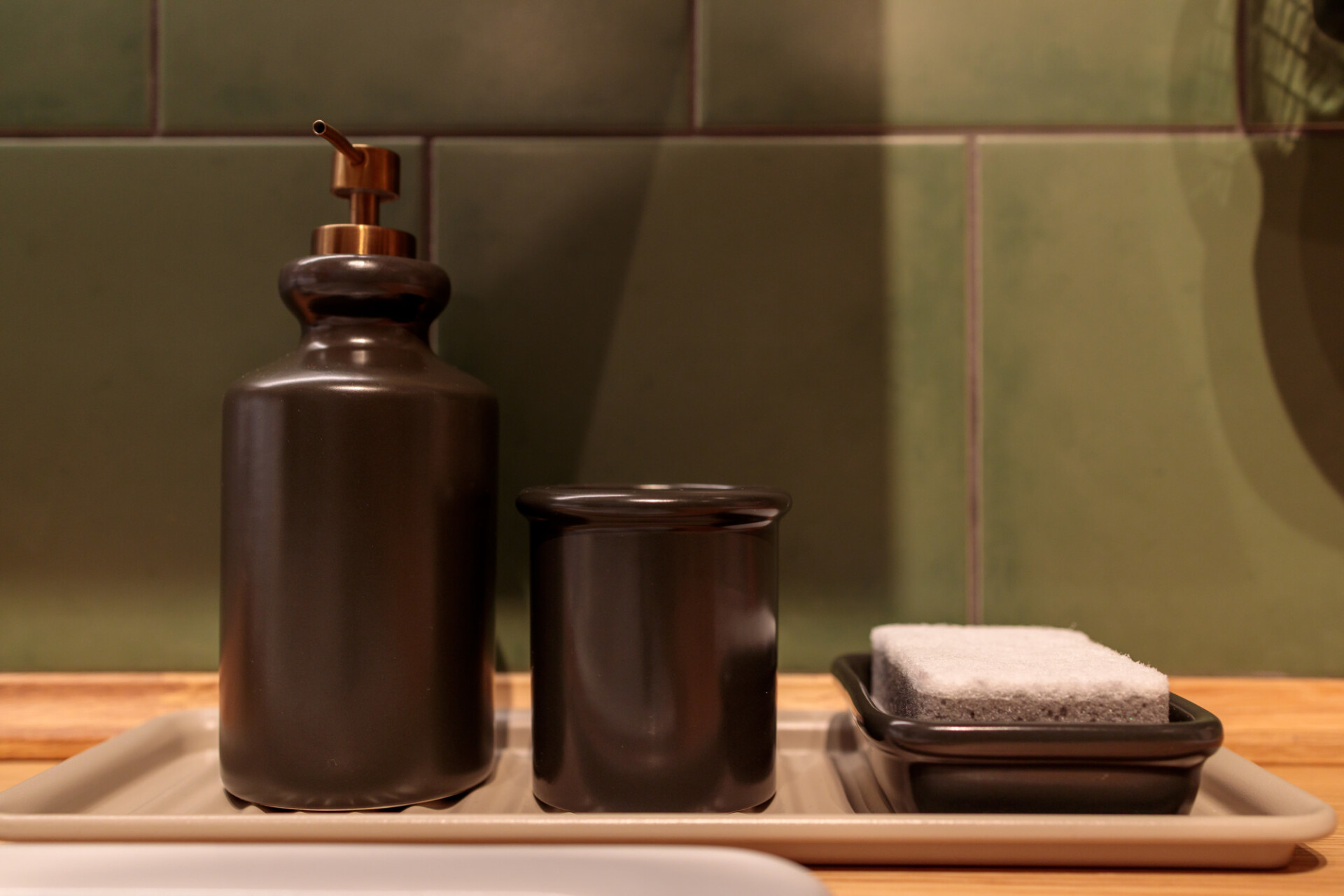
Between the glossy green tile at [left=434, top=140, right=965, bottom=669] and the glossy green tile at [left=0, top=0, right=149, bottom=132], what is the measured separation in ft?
0.60

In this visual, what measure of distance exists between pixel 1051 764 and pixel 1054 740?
1 centimetres

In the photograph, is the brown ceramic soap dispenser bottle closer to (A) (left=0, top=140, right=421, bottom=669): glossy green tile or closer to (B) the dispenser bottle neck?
(B) the dispenser bottle neck

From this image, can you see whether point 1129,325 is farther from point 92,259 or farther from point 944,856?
point 92,259

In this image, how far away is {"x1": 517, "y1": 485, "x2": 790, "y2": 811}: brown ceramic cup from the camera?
29cm

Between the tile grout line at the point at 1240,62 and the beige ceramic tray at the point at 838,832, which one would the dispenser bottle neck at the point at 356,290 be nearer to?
the beige ceramic tray at the point at 838,832

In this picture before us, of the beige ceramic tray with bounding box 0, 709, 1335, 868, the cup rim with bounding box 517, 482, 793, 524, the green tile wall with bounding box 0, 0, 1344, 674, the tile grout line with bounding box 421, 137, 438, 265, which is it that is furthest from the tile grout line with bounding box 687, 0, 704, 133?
the beige ceramic tray with bounding box 0, 709, 1335, 868

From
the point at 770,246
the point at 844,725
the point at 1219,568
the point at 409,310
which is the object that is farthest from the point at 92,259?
the point at 1219,568

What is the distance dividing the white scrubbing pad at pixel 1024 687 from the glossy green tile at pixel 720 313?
128 millimetres

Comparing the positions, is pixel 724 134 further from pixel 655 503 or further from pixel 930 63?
pixel 655 503

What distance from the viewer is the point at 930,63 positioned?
448 millimetres

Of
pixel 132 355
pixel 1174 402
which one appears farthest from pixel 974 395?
pixel 132 355

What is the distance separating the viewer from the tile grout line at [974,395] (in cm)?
44

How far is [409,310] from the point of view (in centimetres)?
34

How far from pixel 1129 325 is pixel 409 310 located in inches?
14.9
